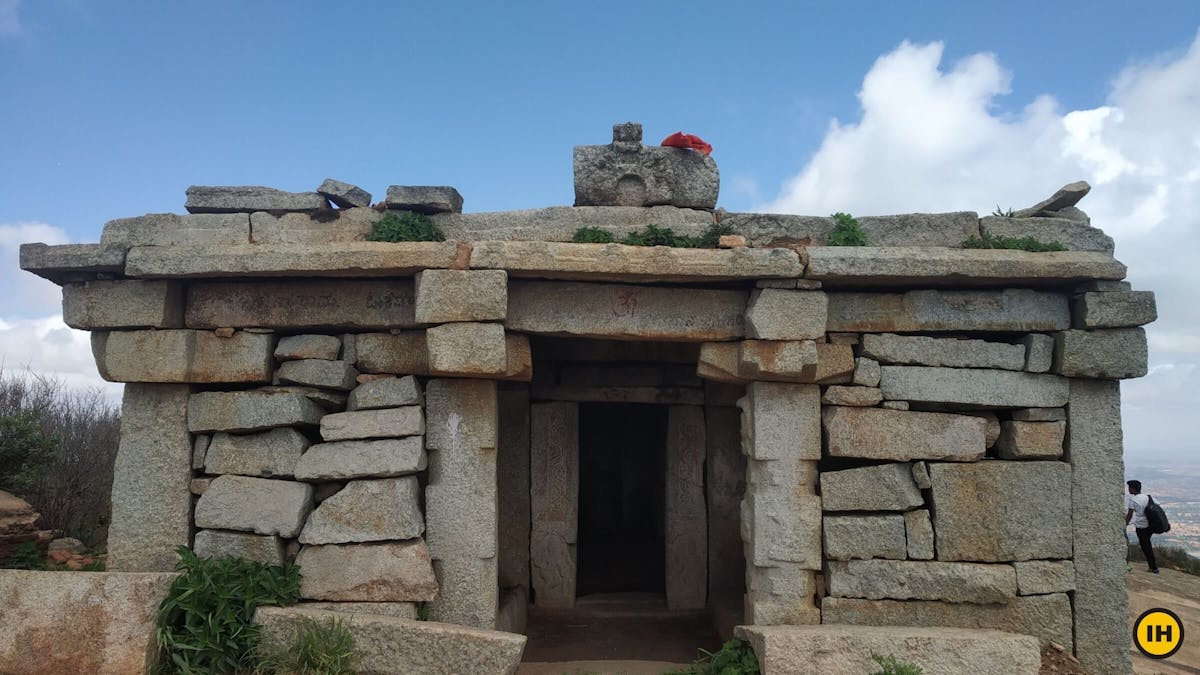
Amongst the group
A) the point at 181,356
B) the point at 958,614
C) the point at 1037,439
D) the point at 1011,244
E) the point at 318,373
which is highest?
the point at 1011,244

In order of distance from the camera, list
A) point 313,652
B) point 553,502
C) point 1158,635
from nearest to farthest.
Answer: point 313,652 < point 1158,635 < point 553,502

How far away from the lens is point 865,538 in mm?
5113

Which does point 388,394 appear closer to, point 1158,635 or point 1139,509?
point 1158,635

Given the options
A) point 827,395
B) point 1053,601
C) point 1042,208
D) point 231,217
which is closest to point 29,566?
point 231,217

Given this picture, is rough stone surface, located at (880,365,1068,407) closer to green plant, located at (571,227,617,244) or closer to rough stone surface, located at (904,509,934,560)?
rough stone surface, located at (904,509,934,560)

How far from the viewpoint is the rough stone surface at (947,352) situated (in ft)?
17.2

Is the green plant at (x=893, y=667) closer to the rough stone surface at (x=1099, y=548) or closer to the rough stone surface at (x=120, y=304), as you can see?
the rough stone surface at (x=1099, y=548)

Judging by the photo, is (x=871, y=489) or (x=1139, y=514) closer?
(x=871, y=489)

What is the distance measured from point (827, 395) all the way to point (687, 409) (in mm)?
2338

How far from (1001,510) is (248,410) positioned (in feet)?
17.1

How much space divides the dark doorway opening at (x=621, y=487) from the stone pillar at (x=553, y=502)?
6.23 ft

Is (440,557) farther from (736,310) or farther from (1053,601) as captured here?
(1053,601)

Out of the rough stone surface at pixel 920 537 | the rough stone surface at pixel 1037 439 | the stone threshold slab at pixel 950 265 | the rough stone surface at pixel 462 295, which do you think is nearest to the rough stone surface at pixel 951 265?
the stone threshold slab at pixel 950 265

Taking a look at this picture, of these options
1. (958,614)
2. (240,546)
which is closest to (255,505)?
(240,546)
